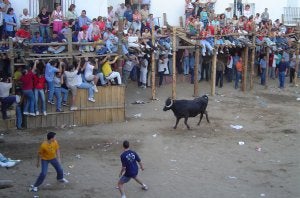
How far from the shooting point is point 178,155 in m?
14.7

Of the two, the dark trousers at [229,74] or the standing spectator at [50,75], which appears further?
the dark trousers at [229,74]

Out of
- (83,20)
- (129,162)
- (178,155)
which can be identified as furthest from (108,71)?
(129,162)

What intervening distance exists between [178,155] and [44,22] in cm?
878

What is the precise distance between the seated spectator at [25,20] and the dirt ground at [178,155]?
16.2 ft

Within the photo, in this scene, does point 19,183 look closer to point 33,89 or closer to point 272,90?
point 33,89

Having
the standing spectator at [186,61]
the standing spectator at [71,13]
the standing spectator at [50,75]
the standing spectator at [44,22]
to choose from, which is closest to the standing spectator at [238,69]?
the standing spectator at [186,61]

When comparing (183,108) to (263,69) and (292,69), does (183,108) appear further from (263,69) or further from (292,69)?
(292,69)

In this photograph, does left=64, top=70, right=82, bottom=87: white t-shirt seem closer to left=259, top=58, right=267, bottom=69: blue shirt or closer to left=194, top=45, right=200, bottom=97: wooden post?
left=194, top=45, right=200, bottom=97: wooden post

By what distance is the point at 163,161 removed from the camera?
14.2m

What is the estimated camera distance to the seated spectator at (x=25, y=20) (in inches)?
779

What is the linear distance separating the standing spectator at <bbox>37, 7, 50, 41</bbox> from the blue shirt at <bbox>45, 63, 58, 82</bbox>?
9.98 ft

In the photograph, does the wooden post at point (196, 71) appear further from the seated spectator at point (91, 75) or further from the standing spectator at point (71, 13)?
the seated spectator at point (91, 75)

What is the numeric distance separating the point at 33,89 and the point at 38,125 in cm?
134

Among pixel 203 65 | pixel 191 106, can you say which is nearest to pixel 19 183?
pixel 191 106
